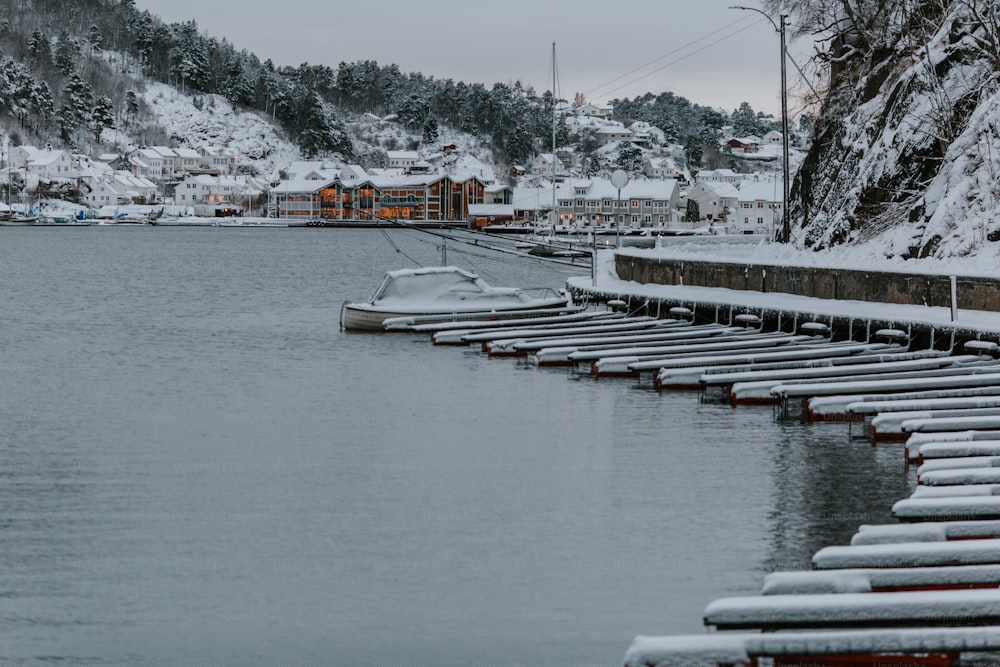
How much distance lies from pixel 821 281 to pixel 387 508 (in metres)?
21.1

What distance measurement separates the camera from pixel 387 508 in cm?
1825

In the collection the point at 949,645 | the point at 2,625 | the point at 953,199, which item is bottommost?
the point at 2,625

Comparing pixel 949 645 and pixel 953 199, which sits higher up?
pixel 953 199

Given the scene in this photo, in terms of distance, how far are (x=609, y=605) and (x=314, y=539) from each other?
4.41 metres

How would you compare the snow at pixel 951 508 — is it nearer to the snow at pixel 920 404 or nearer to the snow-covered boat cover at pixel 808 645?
the snow-covered boat cover at pixel 808 645

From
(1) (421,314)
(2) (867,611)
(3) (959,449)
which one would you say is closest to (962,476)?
(3) (959,449)

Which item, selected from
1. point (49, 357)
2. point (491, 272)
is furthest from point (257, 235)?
point (49, 357)

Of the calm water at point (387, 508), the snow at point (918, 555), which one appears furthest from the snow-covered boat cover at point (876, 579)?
the calm water at point (387, 508)

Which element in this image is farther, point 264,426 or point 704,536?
point 264,426

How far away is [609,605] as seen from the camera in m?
13.8

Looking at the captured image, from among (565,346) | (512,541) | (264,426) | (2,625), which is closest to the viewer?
(2,625)

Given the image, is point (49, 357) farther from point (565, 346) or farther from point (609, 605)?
point (609, 605)

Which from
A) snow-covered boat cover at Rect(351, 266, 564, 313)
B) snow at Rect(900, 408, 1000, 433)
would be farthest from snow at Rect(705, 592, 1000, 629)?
snow-covered boat cover at Rect(351, 266, 564, 313)

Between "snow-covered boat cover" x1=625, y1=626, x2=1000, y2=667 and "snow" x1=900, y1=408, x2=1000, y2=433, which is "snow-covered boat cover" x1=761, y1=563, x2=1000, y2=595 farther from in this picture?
"snow" x1=900, y1=408, x2=1000, y2=433
